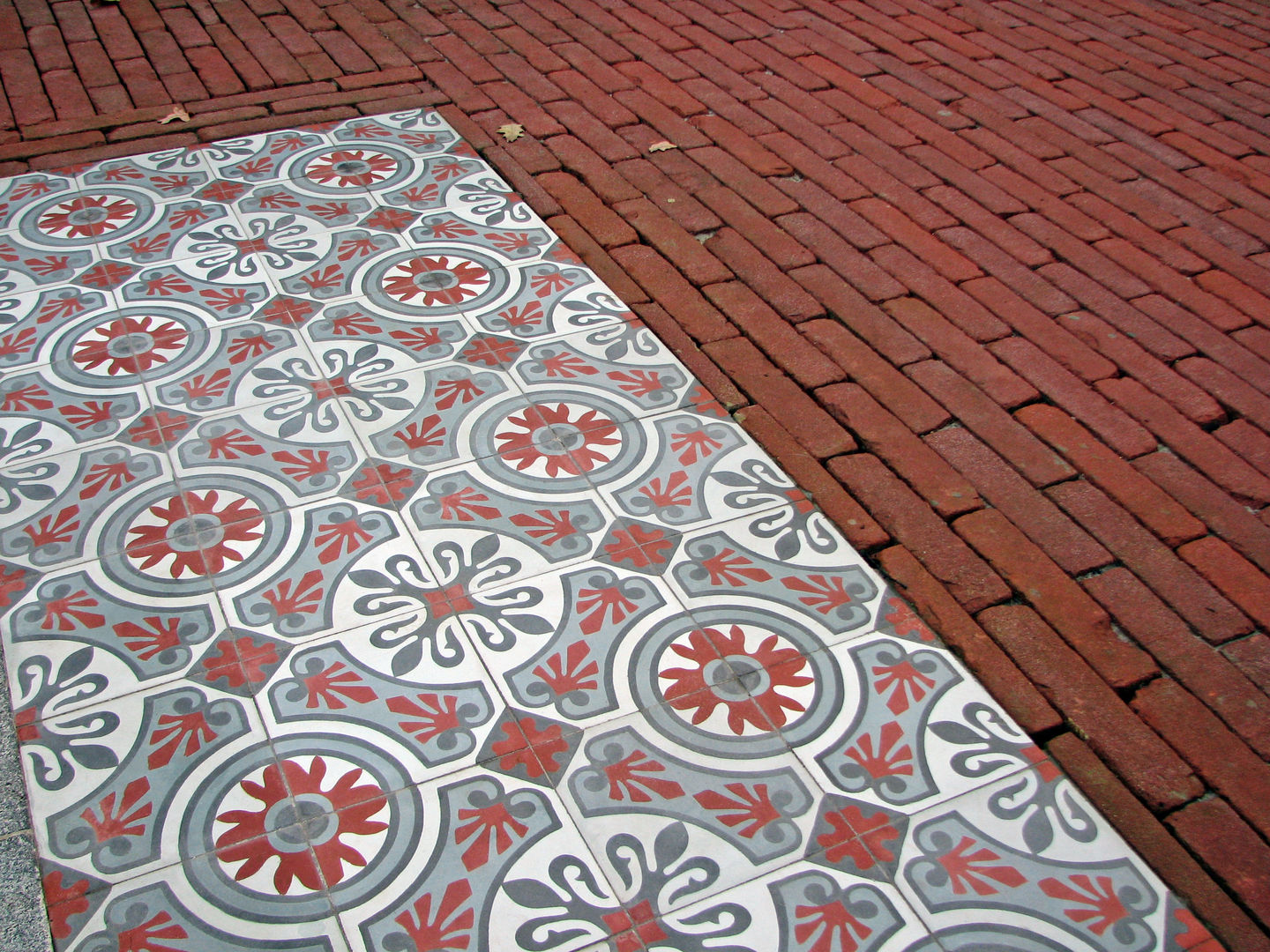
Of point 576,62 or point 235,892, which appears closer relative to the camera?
point 235,892

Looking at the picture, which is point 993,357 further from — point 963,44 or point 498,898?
point 963,44

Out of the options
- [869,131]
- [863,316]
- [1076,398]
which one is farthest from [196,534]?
[869,131]

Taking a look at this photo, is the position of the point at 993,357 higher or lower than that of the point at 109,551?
higher

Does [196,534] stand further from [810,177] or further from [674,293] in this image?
[810,177]

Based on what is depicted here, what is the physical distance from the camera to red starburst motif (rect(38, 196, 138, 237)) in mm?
3594

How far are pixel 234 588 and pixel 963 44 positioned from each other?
4195mm

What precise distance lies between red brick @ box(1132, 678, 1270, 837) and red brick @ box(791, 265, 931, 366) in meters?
1.22

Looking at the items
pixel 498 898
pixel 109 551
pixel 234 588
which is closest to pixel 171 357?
pixel 109 551

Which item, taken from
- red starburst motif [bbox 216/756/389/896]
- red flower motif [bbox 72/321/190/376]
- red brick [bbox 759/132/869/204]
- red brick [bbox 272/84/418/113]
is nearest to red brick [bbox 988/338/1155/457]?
red brick [bbox 759/132/869/204]

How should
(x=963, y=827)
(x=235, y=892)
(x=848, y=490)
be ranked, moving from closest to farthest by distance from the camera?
(x=235, y=892)
(x=963, y=827)
(x=848, y=490)

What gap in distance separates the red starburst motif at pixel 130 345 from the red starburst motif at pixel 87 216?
0.61m

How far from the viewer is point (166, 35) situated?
482 centimetres

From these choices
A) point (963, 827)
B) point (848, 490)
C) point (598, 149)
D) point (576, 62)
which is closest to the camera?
point (963, 827)

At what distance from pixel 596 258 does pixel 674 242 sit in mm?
281
